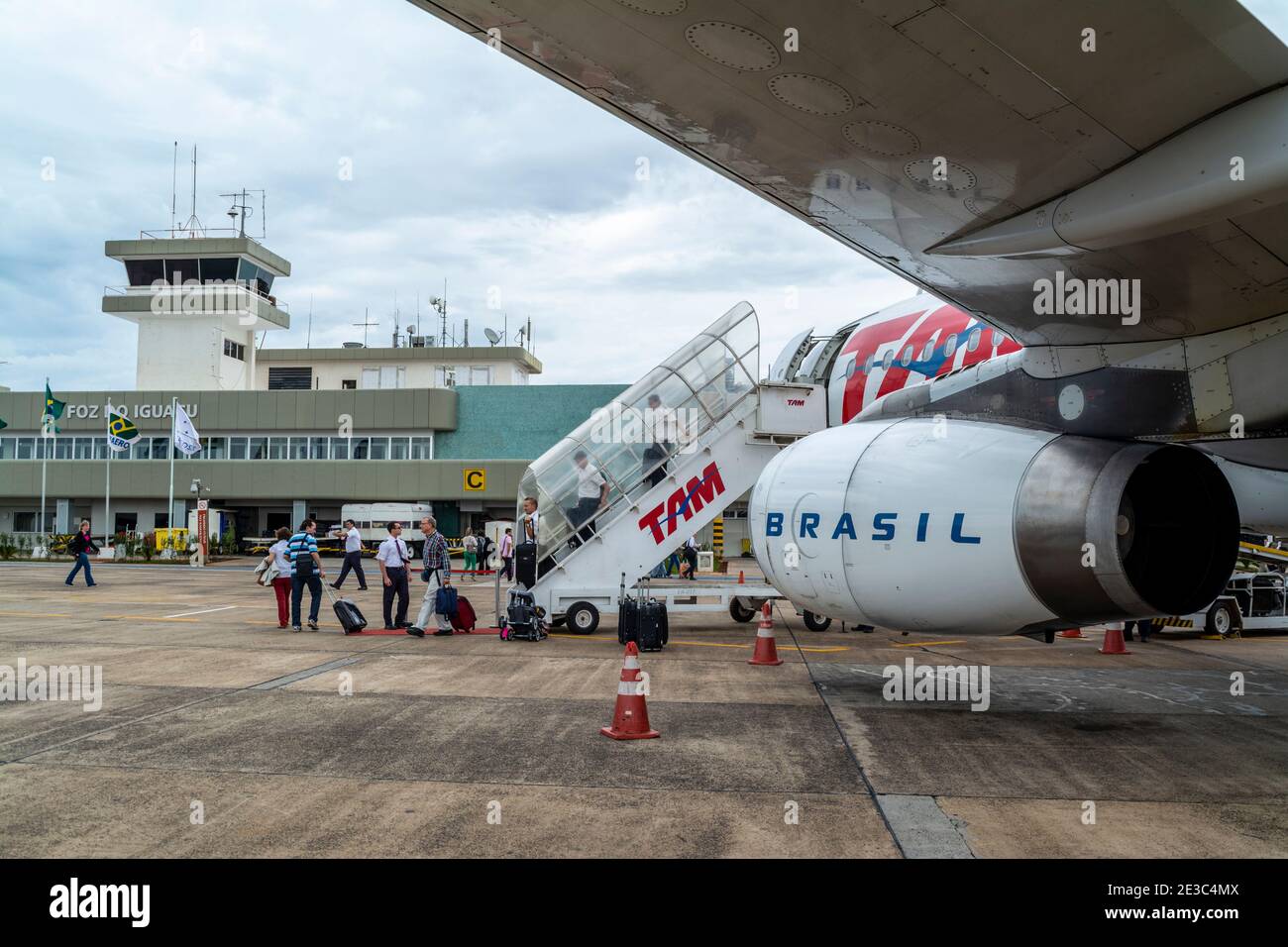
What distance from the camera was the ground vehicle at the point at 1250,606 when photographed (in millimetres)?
15938

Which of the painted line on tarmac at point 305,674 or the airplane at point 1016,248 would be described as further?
the painted line on tarmac at point 305,674

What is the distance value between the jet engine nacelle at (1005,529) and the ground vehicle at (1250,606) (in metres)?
10.00

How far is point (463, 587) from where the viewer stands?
2553 cm

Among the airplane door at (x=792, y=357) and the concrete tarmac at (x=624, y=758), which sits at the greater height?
the airplane door at (x=792, y=357)

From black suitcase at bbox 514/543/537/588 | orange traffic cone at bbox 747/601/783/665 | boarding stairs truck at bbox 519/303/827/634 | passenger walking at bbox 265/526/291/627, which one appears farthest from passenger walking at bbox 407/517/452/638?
orange traffic cone at bbox 747/601/783/665

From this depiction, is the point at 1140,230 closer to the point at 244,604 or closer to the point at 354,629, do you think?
the point at 354,629

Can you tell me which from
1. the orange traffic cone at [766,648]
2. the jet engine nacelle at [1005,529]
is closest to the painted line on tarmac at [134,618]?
the orange traffic cone at [766,648]

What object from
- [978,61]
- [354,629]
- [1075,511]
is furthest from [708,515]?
[978,61]

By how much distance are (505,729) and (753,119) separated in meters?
5.52

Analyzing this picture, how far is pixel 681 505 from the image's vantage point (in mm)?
14562

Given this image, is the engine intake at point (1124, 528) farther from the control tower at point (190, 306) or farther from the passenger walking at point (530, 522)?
the control tower at point (190, 306)

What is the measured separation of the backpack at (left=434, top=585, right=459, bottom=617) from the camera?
46.9 ft

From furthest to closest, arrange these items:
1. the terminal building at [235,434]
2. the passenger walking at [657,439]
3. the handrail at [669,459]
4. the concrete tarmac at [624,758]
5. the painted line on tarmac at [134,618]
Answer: the terminal building at [235,434] < the painted line on tarmac at [134,618] < the passenger walking at [657,439] < the handrail at [669,459] < the concrete tarmac at [624,758]

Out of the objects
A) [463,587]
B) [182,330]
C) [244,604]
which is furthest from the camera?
[182,330]
